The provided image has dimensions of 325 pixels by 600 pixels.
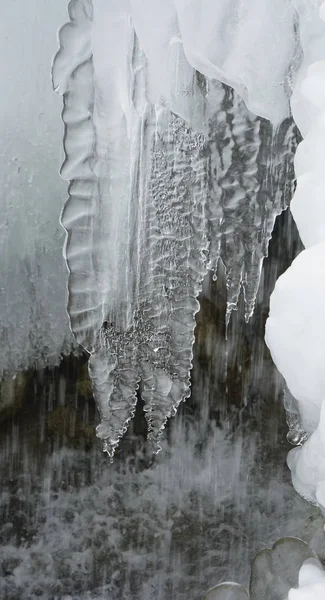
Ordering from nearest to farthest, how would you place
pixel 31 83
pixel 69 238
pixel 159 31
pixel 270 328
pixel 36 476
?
1. pixel 270 328
2. pixel 159 31
3. pixel 69 238
4. pixel 31 83
5. pixel 36 476

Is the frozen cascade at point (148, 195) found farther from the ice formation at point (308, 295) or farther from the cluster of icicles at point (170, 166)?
the ice formation at point (308, 295)

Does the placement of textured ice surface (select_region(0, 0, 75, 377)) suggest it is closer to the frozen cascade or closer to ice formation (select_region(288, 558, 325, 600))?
the frozen cascade

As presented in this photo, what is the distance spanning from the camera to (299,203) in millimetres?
1170

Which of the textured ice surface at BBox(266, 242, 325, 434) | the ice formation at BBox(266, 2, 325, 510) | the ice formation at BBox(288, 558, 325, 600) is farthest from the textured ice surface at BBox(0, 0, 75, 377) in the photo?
the ice formation at BBox(288, 558, 325, 600)

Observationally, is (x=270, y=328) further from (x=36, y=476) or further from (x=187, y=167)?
(x=36, y=476)

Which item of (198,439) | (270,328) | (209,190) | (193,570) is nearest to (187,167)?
(209,190)

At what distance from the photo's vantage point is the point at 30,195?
190 centimetres

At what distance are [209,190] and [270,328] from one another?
0.55 metres

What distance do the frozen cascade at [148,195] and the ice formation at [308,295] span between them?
22cm

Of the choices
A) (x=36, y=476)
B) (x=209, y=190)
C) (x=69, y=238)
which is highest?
(x=209, y=190)

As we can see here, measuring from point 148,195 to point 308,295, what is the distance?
1.93ft

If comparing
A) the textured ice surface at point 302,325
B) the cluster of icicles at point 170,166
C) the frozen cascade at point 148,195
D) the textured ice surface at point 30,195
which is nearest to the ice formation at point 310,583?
the cluster of icicles at point 170,166

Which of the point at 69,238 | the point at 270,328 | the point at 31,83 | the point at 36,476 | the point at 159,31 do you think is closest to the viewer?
the point at 270,328

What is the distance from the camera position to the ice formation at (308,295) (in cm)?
109
